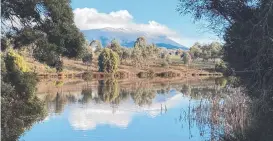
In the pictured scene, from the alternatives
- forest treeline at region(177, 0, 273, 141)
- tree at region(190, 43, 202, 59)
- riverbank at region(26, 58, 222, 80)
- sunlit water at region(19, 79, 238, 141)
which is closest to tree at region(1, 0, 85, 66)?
forest treeline at region(177, 0, 273, 141)

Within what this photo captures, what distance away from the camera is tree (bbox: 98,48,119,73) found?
289 ft

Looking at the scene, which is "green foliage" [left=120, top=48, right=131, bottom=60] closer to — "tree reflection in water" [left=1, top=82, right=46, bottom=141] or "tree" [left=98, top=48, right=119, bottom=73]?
"tree" [left=98, top=48, right=119, bottom=73]

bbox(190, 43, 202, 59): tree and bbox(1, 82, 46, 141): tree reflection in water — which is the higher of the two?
bbox(190, 43, 202, 59): tree

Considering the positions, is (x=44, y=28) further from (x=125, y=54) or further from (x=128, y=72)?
(x=125, y=54)

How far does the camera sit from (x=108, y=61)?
290 feet

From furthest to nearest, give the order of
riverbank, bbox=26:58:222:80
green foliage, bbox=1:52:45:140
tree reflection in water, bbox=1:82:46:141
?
riverbank, bbox=26:58:222:80 → tree reflection in water, bbox=1:82:46:141 → green foliage, bbox=1:52:45:140

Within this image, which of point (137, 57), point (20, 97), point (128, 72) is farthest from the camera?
point (137, 57)

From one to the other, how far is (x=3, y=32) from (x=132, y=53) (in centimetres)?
9910

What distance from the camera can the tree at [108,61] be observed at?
88000 mm

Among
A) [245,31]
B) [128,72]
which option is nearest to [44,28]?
[245,31]

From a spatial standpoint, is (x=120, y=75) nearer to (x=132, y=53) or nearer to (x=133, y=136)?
(x=132, y=53)

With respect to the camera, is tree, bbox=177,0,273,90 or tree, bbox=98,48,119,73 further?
tree, bbox=98,48,119,73

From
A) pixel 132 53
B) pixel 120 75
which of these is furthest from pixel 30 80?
pixel 132 53

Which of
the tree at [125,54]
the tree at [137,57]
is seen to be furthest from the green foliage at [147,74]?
the tree at [125,54]
